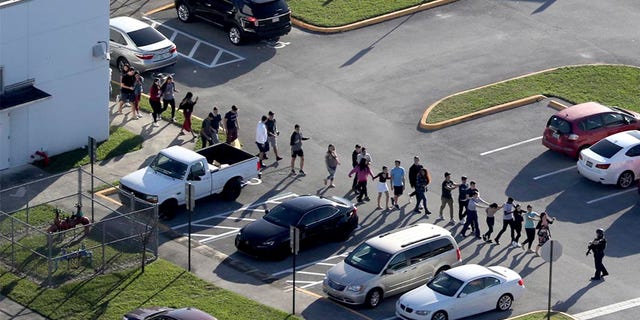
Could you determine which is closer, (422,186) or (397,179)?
(422,186)

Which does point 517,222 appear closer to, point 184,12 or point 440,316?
point 440,316

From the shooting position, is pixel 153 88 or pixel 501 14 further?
pixel 501 14

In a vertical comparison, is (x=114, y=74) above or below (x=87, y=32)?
below

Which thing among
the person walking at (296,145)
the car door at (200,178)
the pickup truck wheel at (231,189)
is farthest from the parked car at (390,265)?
the person walking at (296,145)

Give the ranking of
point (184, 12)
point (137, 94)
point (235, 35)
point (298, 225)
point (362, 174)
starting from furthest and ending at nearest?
point (184, 12) → point (235, 35) → point (137, 94) → point (362, 174) → point (298, 225)

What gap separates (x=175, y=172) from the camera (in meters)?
45.1

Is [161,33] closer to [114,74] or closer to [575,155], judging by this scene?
[114,74]

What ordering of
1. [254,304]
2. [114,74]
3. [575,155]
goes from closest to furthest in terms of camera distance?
[254,304]
[575,155]
[114,74]

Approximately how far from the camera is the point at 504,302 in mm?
40375

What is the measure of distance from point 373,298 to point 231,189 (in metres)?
7.44

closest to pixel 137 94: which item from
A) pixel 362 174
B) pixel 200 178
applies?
pixel 200 178

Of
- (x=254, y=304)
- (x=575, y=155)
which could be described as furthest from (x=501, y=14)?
(x=254, y=304)

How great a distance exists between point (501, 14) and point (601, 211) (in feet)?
52.8

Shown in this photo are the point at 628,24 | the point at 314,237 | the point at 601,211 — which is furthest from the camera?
the point at 628,24
